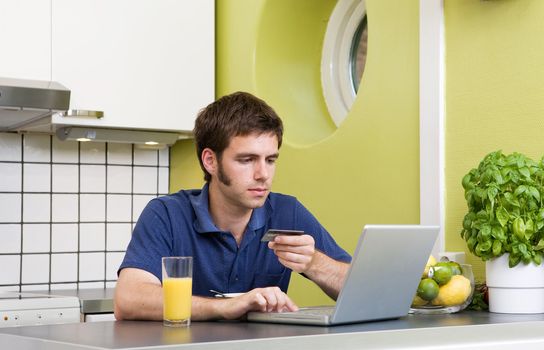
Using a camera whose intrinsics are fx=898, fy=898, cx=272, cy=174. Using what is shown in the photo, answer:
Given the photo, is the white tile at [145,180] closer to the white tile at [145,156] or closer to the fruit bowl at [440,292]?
the white tile at [145,156]

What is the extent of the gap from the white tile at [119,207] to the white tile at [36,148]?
33cm

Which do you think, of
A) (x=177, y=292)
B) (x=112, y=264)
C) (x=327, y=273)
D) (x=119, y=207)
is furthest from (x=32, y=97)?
(x=177, y=292)

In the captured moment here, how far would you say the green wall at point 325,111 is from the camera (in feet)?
9.14

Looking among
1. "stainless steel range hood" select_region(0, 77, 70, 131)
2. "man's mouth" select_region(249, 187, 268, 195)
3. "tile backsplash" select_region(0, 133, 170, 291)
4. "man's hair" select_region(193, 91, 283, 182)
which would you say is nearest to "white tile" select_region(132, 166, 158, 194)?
"tile backsplash" select_region(0, 133, 170, 291)

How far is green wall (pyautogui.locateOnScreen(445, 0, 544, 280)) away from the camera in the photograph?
234cm

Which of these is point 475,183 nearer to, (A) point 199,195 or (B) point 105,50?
(A) point 199,195

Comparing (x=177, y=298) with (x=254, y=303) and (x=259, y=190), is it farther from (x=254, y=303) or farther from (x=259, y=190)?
Answer: (x=259, y=190)

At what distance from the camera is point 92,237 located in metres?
3.77

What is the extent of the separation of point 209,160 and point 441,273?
0.71 metres

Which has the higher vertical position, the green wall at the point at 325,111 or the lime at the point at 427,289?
the green wall at the point at 325,111

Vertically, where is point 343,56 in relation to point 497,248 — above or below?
above

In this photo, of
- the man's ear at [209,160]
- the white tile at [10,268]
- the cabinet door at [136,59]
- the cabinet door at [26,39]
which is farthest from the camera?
the white tile at [10,268]

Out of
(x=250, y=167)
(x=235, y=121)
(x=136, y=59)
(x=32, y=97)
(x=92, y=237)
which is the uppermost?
(x=136, y=59)

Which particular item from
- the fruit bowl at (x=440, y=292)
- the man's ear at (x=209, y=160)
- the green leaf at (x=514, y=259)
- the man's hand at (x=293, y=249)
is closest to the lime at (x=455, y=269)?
the fruit bowl at (x=440, y=292)
